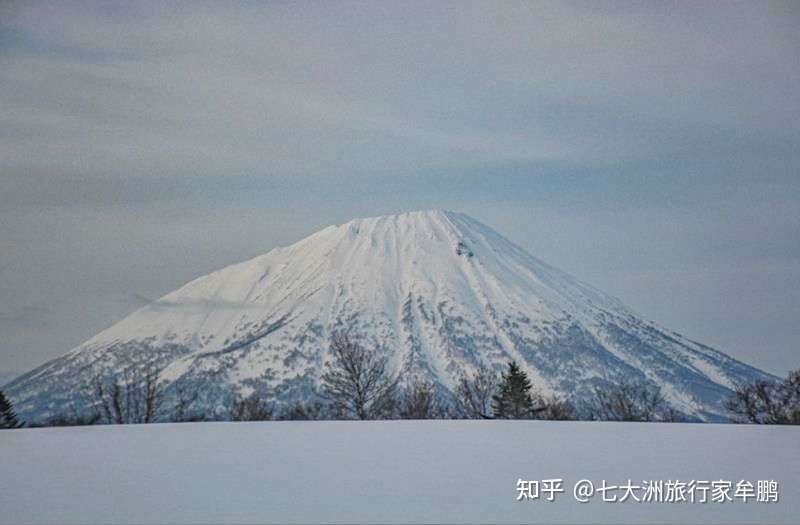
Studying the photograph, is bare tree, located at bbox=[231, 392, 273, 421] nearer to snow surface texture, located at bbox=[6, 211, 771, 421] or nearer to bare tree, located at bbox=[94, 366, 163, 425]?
bare tree, located at bbox=[94, 366, 163, 425]

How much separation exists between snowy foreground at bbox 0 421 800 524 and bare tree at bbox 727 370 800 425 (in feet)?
25.9

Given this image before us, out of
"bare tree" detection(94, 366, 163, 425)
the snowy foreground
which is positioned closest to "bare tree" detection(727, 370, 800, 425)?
the snowy foreground

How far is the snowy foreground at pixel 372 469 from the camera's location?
5129 mm

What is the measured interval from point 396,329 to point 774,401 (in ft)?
134

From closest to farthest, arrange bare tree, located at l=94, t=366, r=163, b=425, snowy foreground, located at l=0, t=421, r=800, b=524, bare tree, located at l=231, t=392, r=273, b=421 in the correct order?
snowy foreground, located at l=0, t=421, r=800, b=524 → bare tree, located at l=94, t=366, r=163, b=425 → bare tree, located at l=231, t=392, r=273, b=421

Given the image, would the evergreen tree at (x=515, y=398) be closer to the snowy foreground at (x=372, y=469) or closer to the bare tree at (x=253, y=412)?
the bare tree at (x=253, y=412)

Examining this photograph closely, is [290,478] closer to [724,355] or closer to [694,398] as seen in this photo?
[694,398]

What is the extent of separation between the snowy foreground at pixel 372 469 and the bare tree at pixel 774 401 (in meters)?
7.89

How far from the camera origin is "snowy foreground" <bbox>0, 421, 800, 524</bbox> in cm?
513

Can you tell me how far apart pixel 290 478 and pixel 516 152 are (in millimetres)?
12868

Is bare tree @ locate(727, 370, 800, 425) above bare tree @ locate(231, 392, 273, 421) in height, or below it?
below

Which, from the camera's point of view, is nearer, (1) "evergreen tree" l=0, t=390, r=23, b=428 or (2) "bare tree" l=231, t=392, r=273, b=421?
(1) "evergreen tree" l=0, t=390, r=23, b=428

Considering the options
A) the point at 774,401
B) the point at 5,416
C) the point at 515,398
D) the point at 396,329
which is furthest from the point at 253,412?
the point at 396,329

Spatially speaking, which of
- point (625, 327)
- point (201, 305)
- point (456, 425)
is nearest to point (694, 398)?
point (625, 327)
